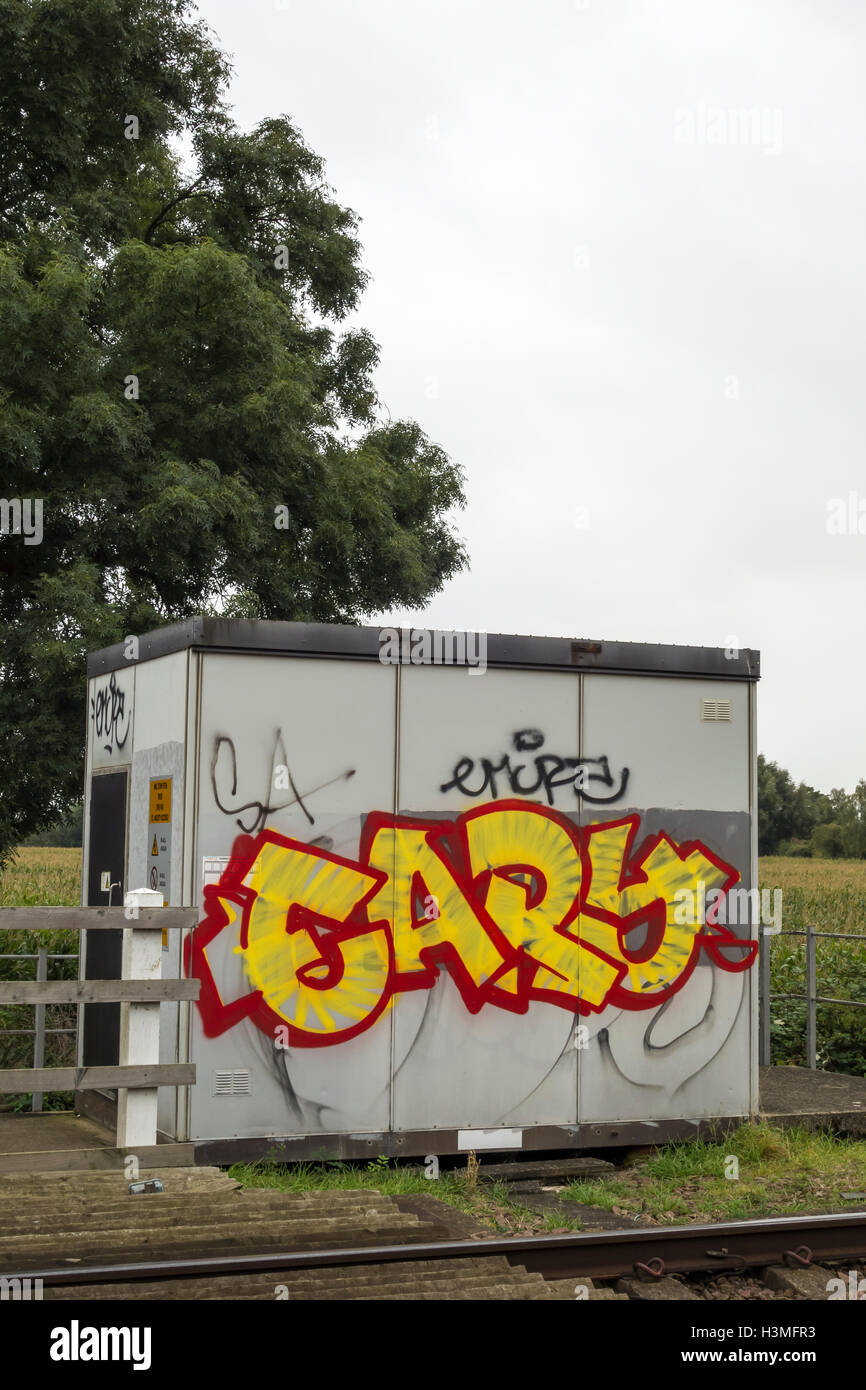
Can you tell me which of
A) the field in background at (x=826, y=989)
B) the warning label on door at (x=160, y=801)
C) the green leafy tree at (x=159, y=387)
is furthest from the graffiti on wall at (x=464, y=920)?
the green leafy tree at (x=159, y=387)

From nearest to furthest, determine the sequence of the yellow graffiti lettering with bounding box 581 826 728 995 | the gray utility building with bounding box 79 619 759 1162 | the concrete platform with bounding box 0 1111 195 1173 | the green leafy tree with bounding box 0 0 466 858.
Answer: the concrete platform with bounding box 0 1111 195 1173 → the gray utility building with bounding box 79 619 759 1162 → the yellow graffiti lettering with bounding box 581 826 728 995 → the green leafy tree with bounding box 0 0 466 858

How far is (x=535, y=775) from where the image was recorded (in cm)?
1005

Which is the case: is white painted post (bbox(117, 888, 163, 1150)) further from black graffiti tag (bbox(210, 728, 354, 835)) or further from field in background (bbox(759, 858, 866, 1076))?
field in background (bbox(759, 858, 866, 1076))

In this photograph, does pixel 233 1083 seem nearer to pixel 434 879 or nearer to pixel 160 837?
pixel 160 837

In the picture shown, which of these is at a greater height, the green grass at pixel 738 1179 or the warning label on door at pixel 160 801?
the warning label on door at pixel 160 801

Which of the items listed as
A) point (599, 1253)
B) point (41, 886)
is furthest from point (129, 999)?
point (41, 886)

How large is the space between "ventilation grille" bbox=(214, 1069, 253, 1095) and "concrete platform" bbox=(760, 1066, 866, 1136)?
12.3 feet

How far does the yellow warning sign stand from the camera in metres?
9.39

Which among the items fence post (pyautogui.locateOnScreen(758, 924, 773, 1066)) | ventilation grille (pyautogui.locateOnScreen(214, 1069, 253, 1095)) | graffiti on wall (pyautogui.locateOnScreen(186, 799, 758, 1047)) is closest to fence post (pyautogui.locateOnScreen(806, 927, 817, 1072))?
fence post (pyautogui.locateOnScreen(758, 924, 773, 1066))

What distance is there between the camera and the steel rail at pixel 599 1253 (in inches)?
226

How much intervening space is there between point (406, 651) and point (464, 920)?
1.76 m

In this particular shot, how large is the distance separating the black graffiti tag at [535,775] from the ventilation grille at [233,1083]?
7.16 feet

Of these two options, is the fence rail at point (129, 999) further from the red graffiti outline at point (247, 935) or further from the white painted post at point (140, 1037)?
the red graffiti outline at point (247, 935)
